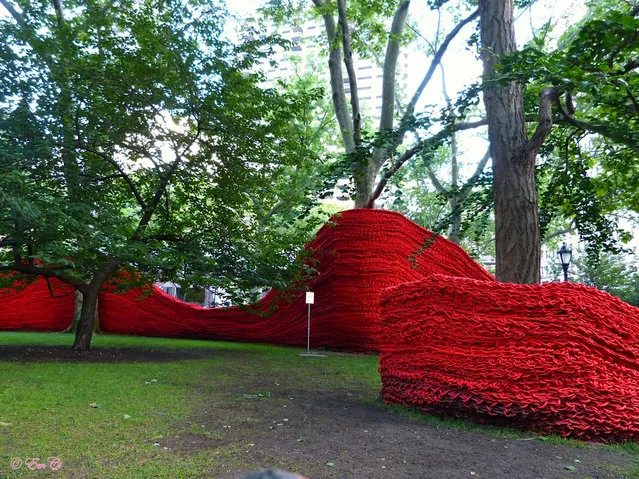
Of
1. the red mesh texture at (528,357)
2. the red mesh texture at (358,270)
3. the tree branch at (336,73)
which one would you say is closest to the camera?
the red mesh texture at (528,357)

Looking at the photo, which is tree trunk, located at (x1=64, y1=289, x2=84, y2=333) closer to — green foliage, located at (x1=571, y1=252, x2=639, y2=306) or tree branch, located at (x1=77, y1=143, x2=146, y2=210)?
tree branch, located at (x1=77, y1=143, x2=146, y2=210)

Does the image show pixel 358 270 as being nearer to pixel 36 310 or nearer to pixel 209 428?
pixel 209 428

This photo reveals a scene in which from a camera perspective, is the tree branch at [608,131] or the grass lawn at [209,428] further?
the tree branch at [608,131]

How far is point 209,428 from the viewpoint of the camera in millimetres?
4961

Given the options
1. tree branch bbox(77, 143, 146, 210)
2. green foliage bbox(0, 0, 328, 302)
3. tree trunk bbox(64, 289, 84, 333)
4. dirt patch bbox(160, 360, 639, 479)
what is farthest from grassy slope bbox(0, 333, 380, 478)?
tree trunk bbox(64, 289, 84, 333)

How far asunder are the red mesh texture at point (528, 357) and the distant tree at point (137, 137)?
5.78 meters

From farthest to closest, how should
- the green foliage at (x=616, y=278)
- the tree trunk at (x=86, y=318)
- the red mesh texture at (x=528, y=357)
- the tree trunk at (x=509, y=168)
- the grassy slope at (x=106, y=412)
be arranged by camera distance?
the green foliage at (x=616, y=278)
the tree trunk at (x=86, y=318)
the tree trunk at (x=509, y=168)
the red mesh texture at (x=528, y=357)
the grassy slope at (x=106, y=412)

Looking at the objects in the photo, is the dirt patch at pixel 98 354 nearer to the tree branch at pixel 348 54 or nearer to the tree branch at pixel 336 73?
the tree branch at pixel 348 54

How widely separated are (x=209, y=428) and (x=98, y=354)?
7.62 metres

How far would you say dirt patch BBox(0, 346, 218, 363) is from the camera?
10508mm

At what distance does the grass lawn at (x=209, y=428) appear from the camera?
380cm

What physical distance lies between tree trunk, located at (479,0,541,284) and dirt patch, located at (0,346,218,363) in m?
7.26

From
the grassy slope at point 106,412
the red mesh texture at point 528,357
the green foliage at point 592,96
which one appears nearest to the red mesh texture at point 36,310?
the grassy slope at point 106,412

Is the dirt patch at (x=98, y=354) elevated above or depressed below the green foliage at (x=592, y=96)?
below
